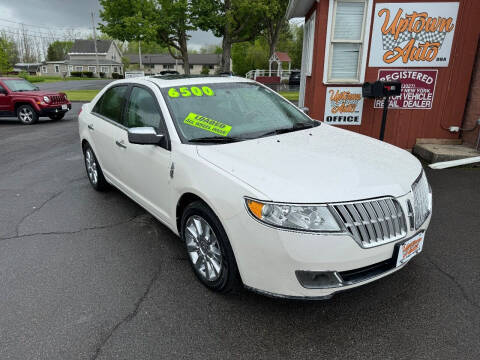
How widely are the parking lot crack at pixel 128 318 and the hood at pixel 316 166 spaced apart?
121 cm

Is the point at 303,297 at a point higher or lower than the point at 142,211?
higher

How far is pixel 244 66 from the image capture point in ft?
167

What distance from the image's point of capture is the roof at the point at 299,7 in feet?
25.6

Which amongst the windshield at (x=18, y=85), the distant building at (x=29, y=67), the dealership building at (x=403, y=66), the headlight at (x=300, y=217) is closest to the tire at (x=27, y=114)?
the windshield at (x=18, y=85)

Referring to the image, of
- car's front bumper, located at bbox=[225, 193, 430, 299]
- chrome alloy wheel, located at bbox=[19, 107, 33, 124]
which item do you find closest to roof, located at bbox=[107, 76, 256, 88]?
car's front bumper, located at bbox=[225, 193, 430, 299]

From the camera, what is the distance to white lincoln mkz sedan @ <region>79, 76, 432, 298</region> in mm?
2146

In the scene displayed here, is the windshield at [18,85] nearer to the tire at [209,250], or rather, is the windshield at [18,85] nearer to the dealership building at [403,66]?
the dealership building at [403,66]

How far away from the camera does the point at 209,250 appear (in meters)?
2.75

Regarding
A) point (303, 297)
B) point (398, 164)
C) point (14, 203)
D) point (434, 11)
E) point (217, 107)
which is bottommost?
point (14, 203)

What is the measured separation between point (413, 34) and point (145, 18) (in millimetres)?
23559

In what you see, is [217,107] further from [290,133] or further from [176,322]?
[176,322]

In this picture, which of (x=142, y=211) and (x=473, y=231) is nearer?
(x=473, y=231)

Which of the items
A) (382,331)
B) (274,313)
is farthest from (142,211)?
(382,331)

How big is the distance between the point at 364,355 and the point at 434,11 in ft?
21.7
